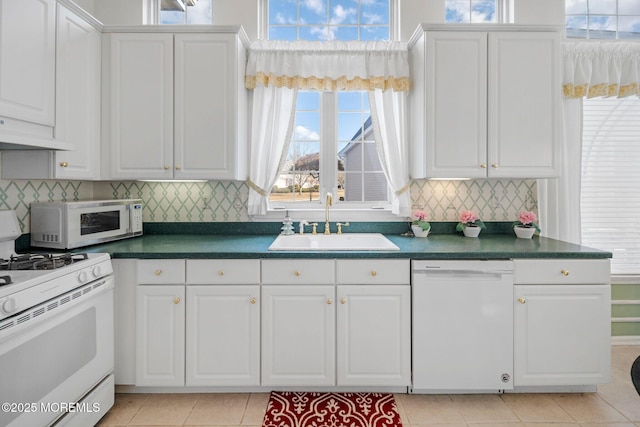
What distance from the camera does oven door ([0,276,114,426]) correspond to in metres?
1.39

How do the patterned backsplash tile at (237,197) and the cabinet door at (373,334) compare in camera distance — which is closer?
the cabinet door at (373,334)

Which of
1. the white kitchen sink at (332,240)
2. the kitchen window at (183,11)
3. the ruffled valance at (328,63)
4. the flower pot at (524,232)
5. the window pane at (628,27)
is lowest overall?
the white kitchen sink at (332,240)

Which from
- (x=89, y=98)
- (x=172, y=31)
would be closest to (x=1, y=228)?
(x=89, y=98)

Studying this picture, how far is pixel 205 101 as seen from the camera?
2.45 metres

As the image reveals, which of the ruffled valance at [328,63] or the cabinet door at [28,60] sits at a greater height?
the ruffled valance at [328,63]

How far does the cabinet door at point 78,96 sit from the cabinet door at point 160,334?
880mm

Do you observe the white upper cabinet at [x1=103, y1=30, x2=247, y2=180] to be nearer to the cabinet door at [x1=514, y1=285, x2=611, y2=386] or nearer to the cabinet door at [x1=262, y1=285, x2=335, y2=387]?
the cabinet door at [x1=262, y1=285, x2=335, y2=387]

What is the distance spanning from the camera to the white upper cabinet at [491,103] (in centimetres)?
243

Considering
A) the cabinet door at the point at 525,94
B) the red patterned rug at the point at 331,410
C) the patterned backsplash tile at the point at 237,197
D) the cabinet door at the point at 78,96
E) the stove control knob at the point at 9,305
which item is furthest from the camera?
the patterned backsplash tile at the point at 237,197

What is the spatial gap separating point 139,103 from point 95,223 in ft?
2.76

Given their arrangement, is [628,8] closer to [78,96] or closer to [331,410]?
[331,410]

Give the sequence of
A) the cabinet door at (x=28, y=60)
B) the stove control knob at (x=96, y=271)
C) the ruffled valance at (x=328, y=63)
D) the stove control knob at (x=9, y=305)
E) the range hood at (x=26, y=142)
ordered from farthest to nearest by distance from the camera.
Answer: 1. the ruffled valance at (x=328, y=63)
2. the stove control knob at (x=96, y=271)
3. the cabinet door at (x=28, y=60)
4. the range hood at (x=26, y=142)
5. the stove control knob at (x=9, y=305)

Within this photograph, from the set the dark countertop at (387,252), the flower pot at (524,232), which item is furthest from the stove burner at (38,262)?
the flower pot at (524,232)

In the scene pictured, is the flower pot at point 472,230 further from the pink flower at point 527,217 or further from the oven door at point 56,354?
the oven door at point 56,354
